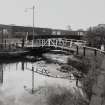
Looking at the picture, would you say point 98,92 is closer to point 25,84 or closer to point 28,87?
point 28,87

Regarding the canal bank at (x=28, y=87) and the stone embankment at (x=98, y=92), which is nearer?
the stone embankment at (x=98, y=92)

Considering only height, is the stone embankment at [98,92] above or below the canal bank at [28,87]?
above

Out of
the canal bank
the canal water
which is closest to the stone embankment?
the canal bank

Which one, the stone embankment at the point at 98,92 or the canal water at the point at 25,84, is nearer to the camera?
the stone embankment at the point at 98,92

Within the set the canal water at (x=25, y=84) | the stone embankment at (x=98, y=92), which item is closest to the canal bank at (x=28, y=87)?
the canal water at (x=25, y=84)

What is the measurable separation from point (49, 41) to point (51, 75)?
468 inches

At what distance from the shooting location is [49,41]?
83.6 feet

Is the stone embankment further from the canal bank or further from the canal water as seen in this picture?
the canal water

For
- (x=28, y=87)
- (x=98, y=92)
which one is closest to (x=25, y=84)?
(x=28, y=87)

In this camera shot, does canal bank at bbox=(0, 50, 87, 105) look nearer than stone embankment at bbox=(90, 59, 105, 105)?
No

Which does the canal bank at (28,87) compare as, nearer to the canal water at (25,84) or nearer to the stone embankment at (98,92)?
the canal water at (25,84)

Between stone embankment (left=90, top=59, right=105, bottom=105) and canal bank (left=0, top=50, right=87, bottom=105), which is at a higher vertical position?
stone embankment (left=90, top=59, right=105, bottom=105)

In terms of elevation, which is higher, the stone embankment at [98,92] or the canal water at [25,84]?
the stone embankment at [98,92]

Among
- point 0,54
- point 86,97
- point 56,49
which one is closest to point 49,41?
point 56,49
